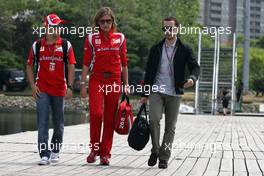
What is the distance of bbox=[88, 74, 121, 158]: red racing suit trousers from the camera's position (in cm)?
870

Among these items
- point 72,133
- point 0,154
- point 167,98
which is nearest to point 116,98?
point 167,98

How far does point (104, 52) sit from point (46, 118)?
45.9 inches

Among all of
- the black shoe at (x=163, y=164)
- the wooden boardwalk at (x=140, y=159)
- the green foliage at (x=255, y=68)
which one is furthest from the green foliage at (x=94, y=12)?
the black shoe at (x=163, y=164)

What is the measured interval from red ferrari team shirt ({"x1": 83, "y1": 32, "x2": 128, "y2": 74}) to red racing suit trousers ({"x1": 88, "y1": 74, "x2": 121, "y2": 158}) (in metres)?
0.13

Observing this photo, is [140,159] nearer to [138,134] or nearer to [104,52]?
[138,134]

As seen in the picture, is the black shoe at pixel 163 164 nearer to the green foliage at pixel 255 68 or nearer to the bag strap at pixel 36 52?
the bag strap at pixel 36 52

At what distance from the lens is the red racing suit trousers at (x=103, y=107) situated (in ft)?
28.5

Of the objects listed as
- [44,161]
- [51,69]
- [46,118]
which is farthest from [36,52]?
[44,161]

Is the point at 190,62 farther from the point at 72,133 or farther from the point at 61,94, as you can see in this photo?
the point at 72,133

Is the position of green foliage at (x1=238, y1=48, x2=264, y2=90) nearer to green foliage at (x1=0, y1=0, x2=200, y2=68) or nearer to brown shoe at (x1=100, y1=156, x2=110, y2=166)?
green foliage at (x1=0, y1=0, x2=200, y2=68)

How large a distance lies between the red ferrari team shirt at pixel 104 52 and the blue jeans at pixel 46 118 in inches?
25.8

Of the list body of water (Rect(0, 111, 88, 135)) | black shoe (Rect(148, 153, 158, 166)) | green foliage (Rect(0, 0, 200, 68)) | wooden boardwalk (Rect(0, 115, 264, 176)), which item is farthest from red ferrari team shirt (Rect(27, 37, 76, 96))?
green foliage (Rect(0, 0, 200, 68))

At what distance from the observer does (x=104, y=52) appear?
8.71 metres

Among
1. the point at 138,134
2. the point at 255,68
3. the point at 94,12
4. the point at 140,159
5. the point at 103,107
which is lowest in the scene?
the point at 255,68
